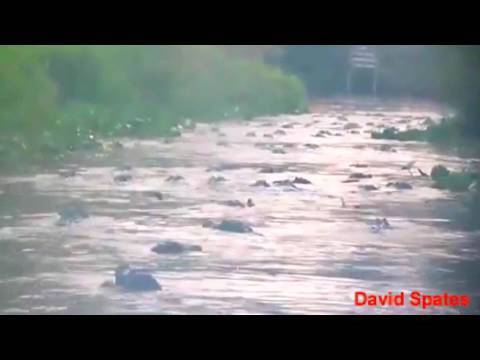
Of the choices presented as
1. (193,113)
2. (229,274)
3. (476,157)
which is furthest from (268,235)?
(476,157)

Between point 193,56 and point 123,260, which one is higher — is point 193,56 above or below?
above

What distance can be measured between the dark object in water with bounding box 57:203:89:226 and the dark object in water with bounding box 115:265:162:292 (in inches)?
13.7

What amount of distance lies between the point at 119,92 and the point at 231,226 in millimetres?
935

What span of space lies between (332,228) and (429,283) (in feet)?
1.95

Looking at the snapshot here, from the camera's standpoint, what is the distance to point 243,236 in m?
5.86

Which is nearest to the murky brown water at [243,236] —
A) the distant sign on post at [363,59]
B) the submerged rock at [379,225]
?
the submerged rock at [379,225]

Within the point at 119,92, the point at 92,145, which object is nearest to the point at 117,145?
the point at 92,145

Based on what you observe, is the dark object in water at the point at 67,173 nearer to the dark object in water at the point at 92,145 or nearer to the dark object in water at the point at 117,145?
the dark object in water at the point at 92,145

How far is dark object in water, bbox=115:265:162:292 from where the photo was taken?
5816 millimetres

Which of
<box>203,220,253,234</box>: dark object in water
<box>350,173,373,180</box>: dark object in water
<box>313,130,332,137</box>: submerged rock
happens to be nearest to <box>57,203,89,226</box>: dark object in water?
<box>203,220,253,234</box>: dark object in water

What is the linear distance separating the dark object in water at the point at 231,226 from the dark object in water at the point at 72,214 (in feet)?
2.15

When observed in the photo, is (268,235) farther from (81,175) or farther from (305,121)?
(81,175)

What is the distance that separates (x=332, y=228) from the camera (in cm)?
588
